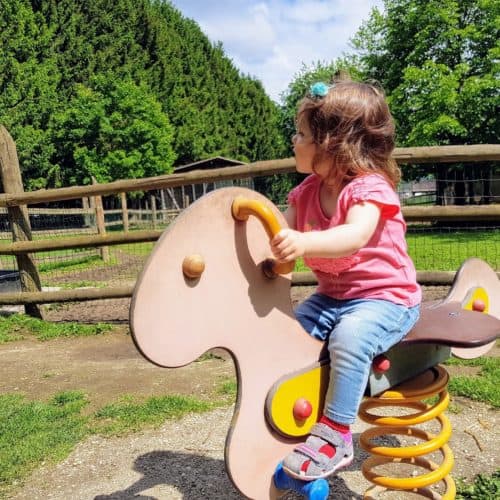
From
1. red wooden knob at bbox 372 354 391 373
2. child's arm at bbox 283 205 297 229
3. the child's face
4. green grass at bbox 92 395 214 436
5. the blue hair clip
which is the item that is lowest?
green grass at bbox 92 395 214 436

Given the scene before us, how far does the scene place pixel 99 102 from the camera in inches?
1035

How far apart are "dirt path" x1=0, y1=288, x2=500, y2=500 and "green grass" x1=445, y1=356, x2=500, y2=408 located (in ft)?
0.22

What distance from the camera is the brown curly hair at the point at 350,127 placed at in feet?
5.07

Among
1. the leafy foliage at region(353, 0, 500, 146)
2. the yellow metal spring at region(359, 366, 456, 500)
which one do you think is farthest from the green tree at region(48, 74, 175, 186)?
the yellow metal spring at region(359, 366, 456, 500)

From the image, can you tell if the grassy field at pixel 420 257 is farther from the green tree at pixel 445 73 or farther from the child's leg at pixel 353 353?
the green tree at pixel 445 73

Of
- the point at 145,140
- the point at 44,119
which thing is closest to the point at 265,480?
the point at 145,140

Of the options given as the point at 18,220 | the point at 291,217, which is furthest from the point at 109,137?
the point at 291,217

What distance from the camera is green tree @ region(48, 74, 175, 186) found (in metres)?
25.6

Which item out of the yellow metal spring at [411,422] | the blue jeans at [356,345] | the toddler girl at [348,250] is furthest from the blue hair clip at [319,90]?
the yellow metal spring at [411,422]

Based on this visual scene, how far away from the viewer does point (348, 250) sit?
1436 mm

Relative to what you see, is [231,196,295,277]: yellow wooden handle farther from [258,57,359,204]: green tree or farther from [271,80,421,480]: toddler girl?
[258,57,359,204]: green tree

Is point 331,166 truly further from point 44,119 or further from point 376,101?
point 44,119

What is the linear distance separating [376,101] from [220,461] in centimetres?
180

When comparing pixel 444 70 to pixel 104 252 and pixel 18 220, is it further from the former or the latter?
pixel 18 220
